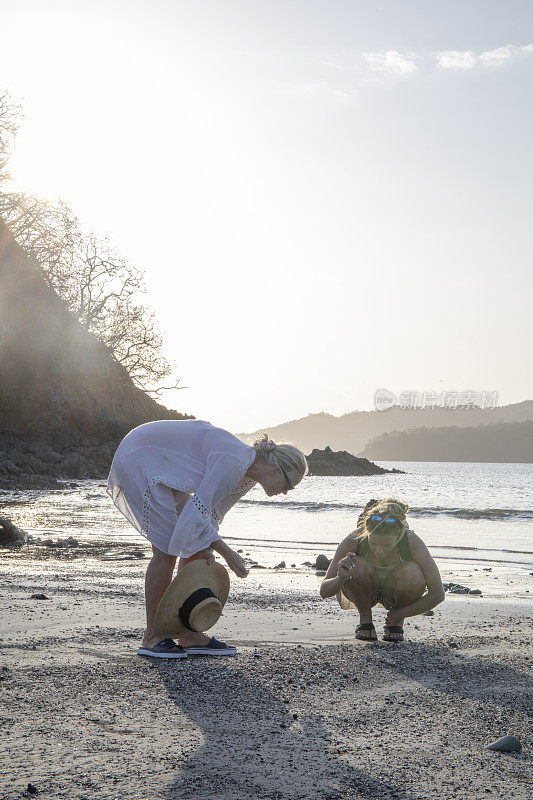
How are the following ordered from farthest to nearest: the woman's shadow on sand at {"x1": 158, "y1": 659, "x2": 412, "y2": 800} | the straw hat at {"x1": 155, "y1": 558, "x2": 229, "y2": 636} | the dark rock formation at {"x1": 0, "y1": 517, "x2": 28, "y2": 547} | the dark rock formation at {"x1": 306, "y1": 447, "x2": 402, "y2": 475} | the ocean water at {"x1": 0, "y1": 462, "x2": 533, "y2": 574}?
the dark rock formation at {"x1": 306, "y1": 447, "x2": 402, "y2": 475}
the ocean water at {"x1": 0, "y1": 462, "x2": 533, "y2": 574}
the dark rock formation at {"x1": 0, "y1": 517, "x2": 28, "y2": 547}
the straw hat at {"x1": 155, "y1": 558, "x2": 229, "y2": 636}
the woman's shadow on sand at {"x1": 158, "y1": 659, "x2": 412, "y2": 800}

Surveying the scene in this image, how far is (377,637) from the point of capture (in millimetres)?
5012

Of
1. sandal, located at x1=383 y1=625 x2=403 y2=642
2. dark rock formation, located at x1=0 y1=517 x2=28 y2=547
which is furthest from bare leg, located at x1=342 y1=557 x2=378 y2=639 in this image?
dark rock formation, located at x1=0 y1=517 x2=28 y2=547

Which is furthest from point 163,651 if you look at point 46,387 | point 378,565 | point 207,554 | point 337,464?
point 337,464

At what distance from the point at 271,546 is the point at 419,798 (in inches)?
399

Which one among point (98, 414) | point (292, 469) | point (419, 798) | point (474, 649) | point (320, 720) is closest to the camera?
point (419, 798)

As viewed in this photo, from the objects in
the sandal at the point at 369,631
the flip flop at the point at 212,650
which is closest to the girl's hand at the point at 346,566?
the sandal at the point at 369,631

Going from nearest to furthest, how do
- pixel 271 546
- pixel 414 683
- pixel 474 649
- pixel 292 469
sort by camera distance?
pixel 414 683, pixel 292 469, pixel 474 649, pixel 271 546

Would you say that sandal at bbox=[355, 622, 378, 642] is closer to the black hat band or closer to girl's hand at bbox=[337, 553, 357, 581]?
girl's hand at bbox=[337, 553, 357, 581]

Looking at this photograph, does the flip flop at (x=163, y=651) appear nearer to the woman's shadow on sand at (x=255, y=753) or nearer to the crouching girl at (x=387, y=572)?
the woman's shadow on sand at (x=255, y=753)

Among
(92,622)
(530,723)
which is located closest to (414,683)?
(530,723)

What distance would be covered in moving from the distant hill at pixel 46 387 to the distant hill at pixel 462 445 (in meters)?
147

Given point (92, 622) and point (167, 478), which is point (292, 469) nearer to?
point (167, 478)

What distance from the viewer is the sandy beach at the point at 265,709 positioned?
99.5 inches

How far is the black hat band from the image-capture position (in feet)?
13.8
